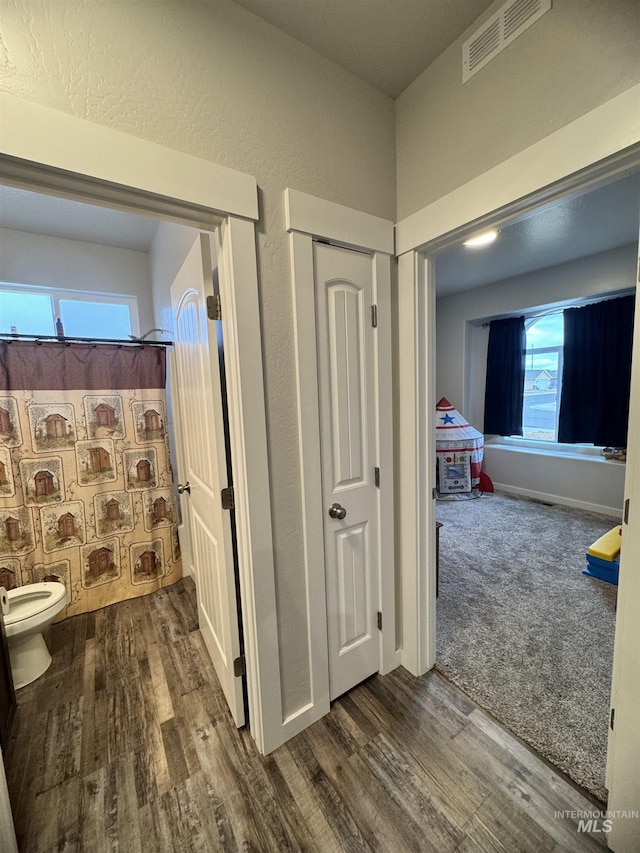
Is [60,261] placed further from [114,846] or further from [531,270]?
Result: [531,270]

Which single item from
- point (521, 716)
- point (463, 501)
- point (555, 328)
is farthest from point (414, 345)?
point (555, 328)

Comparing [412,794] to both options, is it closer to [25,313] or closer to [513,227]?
[513,227]

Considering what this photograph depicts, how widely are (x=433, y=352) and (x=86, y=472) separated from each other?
2328mm

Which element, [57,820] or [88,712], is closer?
[57,820]

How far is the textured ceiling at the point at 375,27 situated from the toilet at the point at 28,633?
2.68 m

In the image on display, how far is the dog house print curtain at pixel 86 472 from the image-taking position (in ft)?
6.63

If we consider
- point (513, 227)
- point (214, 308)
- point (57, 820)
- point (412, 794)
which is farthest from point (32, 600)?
point (513, 227)

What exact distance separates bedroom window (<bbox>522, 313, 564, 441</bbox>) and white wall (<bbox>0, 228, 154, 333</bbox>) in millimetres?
4439

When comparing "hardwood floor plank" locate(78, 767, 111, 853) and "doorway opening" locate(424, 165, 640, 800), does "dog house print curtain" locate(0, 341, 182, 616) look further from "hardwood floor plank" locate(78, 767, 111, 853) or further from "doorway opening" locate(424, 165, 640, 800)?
"doorway opening" locate(424, 165, 640, 800)

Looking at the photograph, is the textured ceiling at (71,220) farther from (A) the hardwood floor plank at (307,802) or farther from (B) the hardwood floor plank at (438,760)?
(B) the hardwood floor plank at (438,760)

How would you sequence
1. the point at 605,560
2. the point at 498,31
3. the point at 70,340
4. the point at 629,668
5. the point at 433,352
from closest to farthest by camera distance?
the point at 629,668
the point at 498,31
the point at 433,352
the point at 70,340
the point at 605,560

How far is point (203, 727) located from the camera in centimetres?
142

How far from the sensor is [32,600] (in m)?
1.86

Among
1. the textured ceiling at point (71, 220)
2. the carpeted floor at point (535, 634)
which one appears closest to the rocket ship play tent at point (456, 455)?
the carpeted floor at point (535, 634)
